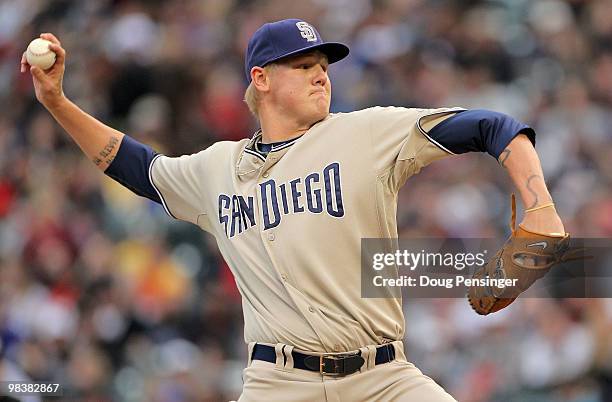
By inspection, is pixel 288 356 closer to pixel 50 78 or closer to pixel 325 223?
pixel 325 223

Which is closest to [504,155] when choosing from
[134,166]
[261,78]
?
[261,78]

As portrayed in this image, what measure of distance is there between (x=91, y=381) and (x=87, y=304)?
71cm

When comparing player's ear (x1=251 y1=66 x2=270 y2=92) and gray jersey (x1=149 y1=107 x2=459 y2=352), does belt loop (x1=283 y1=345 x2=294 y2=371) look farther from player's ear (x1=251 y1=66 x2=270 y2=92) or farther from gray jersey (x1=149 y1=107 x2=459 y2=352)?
player's ear (x1=251 y1=66 x2=270 y2=92)

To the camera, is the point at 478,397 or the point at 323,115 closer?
the point at 323,115

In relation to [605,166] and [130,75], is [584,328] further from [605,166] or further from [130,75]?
[130,75]

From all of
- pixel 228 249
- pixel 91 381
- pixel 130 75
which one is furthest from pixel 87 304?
pixel 228 249

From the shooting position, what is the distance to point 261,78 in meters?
3.86

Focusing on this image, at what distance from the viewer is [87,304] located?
7672 mm

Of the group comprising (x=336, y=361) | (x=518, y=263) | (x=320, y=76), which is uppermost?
(x=320, y=76)

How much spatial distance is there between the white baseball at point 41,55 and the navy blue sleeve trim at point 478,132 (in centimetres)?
144

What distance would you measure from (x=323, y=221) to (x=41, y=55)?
4.04 feet

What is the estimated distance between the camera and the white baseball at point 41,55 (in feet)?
12.9

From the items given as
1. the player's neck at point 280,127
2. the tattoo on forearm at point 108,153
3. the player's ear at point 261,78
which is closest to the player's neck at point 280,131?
the player's neck at point 280,127

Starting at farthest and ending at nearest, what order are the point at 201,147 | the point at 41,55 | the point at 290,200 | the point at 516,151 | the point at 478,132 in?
the point at 201,147 → the point at 41,55 → the point at 290,200 → the point at 478,132 → the point at 516,151
